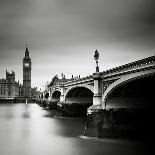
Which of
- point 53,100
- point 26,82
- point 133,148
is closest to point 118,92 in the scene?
point 133,148

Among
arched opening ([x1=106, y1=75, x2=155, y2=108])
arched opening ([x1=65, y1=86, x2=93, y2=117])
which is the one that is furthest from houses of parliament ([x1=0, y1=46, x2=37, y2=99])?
arched opening ([x1=106, y1=75, x2=155, y2=108])

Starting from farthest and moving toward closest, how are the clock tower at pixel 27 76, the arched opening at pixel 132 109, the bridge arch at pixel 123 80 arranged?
the clock tower at pixel 27 76 → the arched opening at pixel 132 109 → the bridge arch at pixel 123 80

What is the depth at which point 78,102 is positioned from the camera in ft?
132

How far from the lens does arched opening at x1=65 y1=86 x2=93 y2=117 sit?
1542 inches

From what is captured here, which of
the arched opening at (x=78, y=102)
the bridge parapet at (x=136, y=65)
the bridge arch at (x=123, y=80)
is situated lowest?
the arched opening at (x=78, y=102)

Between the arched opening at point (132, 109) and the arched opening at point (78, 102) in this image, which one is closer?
the arched opening at point (132, 109)

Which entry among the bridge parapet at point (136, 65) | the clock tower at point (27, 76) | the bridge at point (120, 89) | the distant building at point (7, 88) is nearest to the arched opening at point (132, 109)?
the bridge at point (120, 89)

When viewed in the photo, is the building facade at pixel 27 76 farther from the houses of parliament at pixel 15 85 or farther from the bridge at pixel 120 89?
the bridge at pixel 120 89

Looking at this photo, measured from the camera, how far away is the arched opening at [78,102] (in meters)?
39.2

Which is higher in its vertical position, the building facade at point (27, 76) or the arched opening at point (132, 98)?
the building facade at point (27, 76)

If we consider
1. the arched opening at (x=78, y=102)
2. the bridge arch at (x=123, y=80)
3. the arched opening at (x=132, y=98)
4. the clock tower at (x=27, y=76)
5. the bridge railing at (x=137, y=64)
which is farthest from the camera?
the clock tower at (x=27, y=76)

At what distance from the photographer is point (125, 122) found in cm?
2100

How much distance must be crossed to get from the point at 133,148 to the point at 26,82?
134177mm

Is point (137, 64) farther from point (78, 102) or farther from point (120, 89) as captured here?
point (78, 102)
